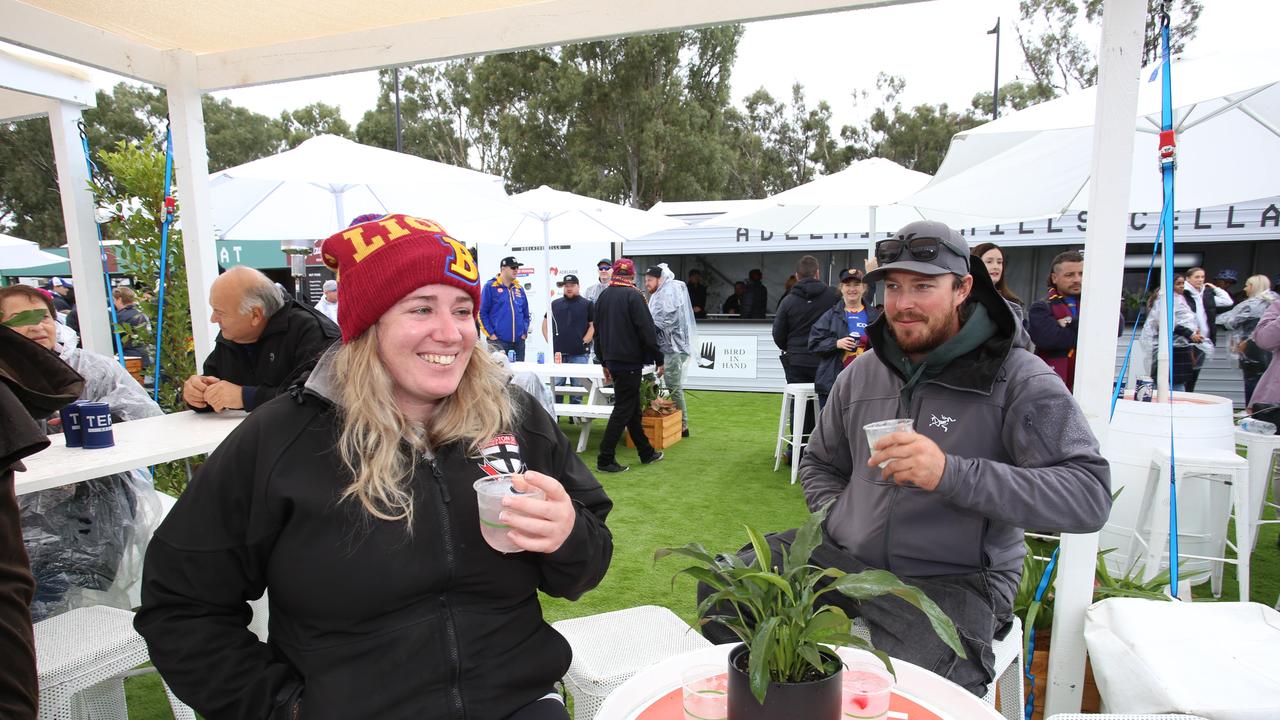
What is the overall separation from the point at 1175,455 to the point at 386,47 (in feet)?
Result: 13.6

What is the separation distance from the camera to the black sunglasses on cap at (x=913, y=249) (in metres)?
2.00

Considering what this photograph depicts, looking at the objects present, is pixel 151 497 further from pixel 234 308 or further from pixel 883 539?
pixel 883 539

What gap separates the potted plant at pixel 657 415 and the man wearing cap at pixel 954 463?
5.04 m

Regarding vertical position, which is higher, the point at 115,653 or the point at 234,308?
the point at 234,308

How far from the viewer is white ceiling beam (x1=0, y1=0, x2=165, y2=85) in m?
2.73

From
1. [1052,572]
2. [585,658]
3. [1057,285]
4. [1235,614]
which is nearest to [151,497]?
[585,658]

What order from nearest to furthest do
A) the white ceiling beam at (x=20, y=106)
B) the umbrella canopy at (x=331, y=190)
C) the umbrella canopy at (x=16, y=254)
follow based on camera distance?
the white ceiling beam at (x=20, y=106) < the umbrella canopy at (x=331, y=190) < the umbrella canopy at (x=16, y=254)

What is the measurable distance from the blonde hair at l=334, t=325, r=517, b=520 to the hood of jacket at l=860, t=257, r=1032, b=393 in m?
1.31

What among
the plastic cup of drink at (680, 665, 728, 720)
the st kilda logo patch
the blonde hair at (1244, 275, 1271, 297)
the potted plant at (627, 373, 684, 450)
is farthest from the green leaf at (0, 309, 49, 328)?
the blonde hair at (1244, 275, 1271, 297)

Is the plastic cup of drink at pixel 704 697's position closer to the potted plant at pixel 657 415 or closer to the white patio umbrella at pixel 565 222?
the potted plant at pixel 657 415

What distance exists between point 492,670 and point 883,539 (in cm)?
120

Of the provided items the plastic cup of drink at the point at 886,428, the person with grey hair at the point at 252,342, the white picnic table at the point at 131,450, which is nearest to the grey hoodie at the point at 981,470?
the plastic cup of drink at the point at 886,428

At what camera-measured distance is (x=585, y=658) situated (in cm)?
192

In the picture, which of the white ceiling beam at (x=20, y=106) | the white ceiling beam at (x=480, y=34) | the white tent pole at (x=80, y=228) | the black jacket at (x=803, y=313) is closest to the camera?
the white ceiling beam at (x=480, y=34)
